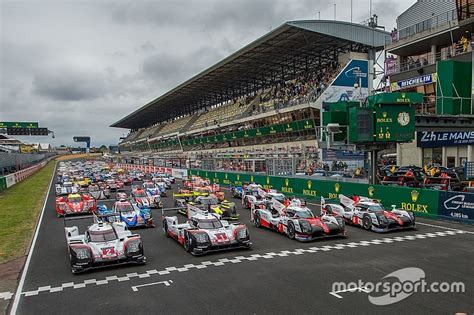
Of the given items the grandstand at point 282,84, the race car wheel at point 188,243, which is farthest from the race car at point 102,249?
the grandstand at point 282,84

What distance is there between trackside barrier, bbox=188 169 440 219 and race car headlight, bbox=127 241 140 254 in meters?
16.0

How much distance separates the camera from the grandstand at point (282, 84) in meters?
51.1

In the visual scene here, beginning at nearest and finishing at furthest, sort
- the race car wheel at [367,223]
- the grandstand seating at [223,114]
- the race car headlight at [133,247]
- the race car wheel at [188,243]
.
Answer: the race car headlight at [133,247] → the race car wheel at [188,243] → the race car wheel at [367,223] → the grandstand seating at [223,114]

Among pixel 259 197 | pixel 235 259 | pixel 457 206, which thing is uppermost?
pixel 457 206

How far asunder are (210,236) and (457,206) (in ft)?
43.7

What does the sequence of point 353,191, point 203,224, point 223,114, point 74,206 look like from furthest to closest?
point 223,114 → point 353,191 → point 74,206 → point 203,224

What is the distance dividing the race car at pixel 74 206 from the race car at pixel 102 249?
37.7 feet

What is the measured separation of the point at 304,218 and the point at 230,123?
56447mm

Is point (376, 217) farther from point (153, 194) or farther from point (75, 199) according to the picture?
point (153, 194)

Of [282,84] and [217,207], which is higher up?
[282,84]

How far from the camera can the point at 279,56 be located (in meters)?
61.6

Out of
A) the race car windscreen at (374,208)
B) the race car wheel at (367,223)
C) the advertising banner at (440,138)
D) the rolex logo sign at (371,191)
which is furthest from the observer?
the advertising banner at (440,138)

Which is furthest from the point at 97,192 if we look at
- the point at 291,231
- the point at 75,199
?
the point at 291,231

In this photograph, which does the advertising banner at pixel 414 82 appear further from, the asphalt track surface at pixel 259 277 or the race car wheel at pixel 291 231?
the race car wheel at pixel 291 231
